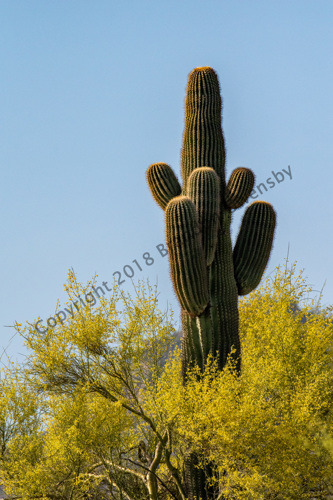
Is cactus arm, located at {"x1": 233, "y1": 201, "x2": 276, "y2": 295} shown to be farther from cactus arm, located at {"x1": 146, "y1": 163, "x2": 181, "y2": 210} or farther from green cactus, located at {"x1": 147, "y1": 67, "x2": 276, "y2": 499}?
cactus arm, located at {"x1": 146, "y1": 163, "x2": 181, "y2": 210}

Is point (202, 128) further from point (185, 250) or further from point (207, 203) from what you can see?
point (185, 250)

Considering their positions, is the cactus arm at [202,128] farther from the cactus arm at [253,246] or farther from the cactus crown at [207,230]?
the cactus arm at [253,246]

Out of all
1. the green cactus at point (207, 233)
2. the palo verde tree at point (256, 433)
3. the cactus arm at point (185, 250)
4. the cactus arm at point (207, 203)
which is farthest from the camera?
the cactus arm at point (207, 203)

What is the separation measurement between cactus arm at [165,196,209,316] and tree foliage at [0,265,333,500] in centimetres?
153

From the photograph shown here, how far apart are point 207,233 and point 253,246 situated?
46.8 inches

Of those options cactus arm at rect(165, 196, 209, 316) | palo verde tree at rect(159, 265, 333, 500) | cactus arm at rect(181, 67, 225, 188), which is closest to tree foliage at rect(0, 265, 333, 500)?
palo verde tree at rect(159, 265, 333, 500)

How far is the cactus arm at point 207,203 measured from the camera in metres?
11.4

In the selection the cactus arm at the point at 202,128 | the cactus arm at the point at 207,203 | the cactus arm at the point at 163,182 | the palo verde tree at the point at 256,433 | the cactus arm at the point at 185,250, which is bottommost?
the palo verde tree at the point at 256,433

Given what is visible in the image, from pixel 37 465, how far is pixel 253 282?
5796 mm

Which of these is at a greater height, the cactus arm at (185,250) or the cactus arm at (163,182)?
the cactus arm at (163,182)

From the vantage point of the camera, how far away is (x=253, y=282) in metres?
12.1

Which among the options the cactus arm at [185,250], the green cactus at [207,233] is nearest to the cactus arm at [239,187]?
the green cactus at [207,233]

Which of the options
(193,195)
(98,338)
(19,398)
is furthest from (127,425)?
(193,195)

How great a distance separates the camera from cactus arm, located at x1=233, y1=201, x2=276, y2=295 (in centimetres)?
1203
